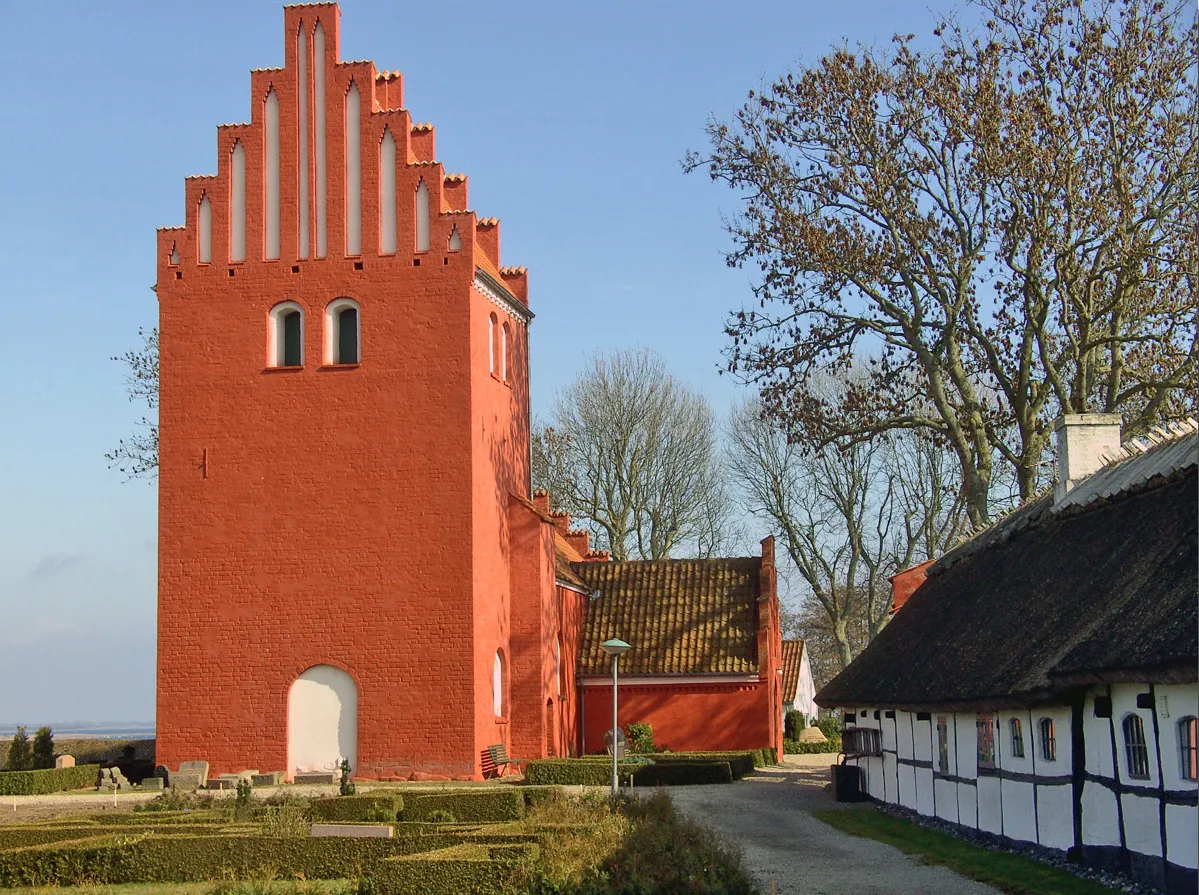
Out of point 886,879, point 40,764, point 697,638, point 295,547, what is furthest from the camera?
point 697,638

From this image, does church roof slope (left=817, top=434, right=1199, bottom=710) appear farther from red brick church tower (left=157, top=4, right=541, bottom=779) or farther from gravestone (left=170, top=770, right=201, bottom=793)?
gravestone (left=170, top=770, right=201, bottom=793)

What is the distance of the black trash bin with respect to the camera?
1039 inches

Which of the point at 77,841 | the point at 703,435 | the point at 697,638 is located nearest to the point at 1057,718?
the point at 77,841

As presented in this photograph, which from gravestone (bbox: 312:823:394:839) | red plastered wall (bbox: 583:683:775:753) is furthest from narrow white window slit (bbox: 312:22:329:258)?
gravestone (bbox: 312:823:394:839)

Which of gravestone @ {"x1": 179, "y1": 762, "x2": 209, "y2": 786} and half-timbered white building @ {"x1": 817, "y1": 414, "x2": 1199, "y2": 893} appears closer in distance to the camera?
half-timbered white building @ {"x1": 817, "y1": 414, "x2": 1199, "y2": 893}

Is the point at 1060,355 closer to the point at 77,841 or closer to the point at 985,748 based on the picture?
the point at 985,748

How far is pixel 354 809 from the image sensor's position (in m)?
20.7

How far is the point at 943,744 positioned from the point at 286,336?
652 inches

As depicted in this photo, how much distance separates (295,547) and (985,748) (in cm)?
1577

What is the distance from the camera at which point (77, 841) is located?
16953 mm

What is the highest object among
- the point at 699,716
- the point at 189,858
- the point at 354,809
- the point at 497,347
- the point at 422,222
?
the point at 422,222

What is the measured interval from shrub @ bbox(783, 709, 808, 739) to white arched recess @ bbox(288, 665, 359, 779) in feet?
72.6

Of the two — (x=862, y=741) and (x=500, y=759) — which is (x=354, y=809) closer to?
(x=500, y=759)

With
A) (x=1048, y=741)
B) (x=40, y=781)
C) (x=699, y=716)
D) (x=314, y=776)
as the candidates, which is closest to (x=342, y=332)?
(x=314, y=776)
